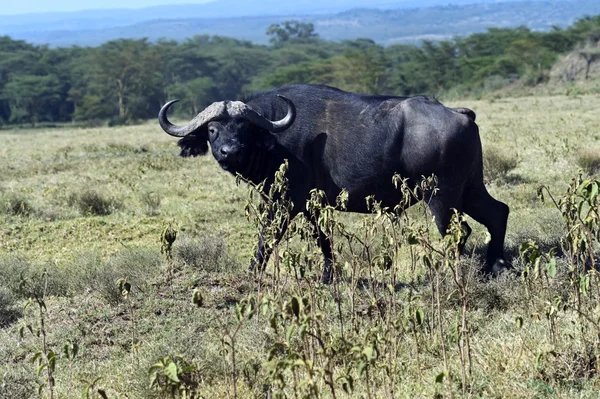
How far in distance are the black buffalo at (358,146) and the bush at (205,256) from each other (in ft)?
1.51

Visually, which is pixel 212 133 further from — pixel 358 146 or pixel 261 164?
pixel 358 146

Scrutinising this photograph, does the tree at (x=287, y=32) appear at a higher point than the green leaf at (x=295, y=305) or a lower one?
lower

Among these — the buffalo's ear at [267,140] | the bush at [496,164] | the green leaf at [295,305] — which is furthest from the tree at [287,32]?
the green leaf at [295,305]

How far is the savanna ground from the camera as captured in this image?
371 cm

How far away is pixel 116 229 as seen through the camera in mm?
8922

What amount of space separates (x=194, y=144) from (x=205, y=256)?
0.91 m

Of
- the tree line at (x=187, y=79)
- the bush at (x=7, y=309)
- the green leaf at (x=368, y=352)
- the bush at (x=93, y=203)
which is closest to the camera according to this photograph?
the green leaf at (x=368, y=352)

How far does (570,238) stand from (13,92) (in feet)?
176

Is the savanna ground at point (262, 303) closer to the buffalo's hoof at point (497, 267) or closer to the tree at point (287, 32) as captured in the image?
the buffalo's hoof at point (497, 267)

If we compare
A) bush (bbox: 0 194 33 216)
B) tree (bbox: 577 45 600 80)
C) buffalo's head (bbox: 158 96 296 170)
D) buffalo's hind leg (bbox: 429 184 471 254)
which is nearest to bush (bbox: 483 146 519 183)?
buffalo's hind leg (bbox: 429 184 471 254)

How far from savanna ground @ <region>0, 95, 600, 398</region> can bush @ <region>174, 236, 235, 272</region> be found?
0.02 metres

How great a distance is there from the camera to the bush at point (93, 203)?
10027 millimetres

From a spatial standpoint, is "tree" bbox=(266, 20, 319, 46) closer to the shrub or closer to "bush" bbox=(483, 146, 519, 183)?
"bush" bbox=(483, 146, 519, 183)

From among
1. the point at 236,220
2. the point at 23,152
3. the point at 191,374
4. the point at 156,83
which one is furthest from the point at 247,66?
the point at 191,374
